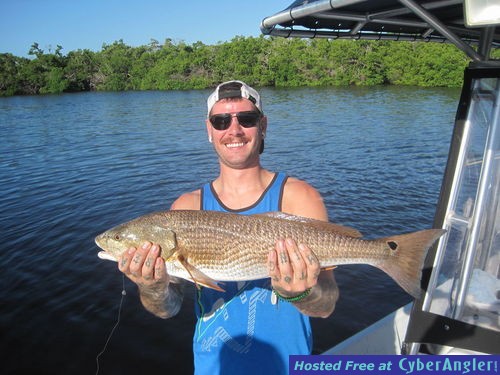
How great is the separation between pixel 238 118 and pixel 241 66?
281ft

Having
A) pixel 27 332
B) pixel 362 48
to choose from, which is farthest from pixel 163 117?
→ pixel 362 48

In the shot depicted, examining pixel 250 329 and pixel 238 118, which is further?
pixel 238 118

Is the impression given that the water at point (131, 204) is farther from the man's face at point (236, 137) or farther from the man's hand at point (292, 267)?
the man's face at point (236, 137)

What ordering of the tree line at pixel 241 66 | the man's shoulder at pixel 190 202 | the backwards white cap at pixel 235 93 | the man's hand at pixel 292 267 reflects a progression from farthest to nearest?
1. the tree line at pixel 241 66
2. the man's shoulder at pixel 190 202
3. the backwards white cap at pixel 235 93
4. the man's hand at pixel 292 267

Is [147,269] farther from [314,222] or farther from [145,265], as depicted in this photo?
[314,222]

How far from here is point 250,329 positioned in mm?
2898

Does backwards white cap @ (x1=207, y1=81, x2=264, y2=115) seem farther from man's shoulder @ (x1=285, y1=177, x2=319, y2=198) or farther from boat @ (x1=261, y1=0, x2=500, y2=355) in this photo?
boat @ (x1=261, y1=0, x2=500, y2=355)

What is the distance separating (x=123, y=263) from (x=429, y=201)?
11959mm

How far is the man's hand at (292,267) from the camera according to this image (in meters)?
2.70

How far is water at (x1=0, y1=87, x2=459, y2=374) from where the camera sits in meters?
6.93

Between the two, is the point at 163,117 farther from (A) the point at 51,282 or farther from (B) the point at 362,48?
(B) the point at 362,48
